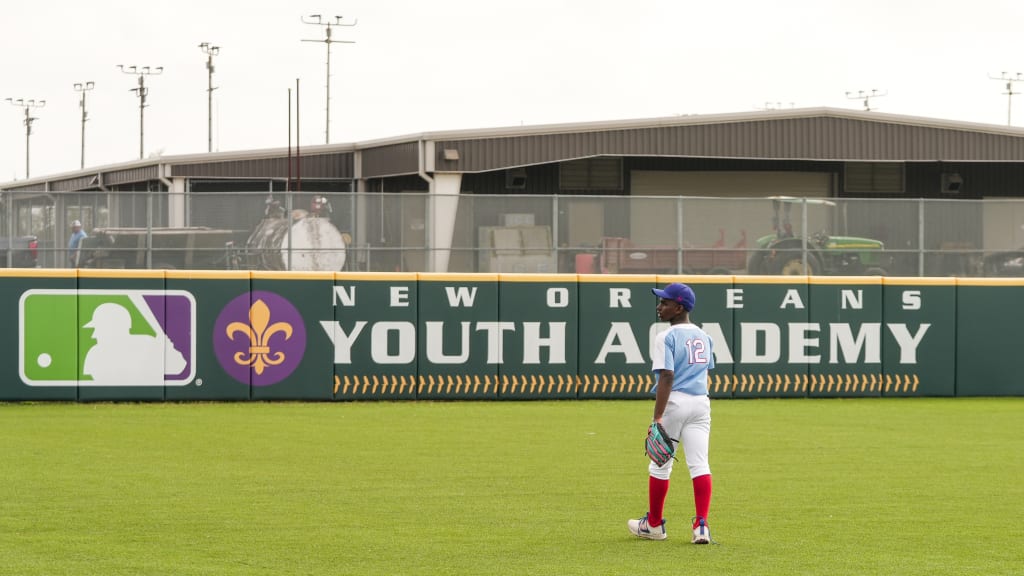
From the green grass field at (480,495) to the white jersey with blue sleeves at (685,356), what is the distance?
1039 mm

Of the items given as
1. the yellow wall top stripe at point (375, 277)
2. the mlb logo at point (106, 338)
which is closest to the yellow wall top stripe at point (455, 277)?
the yellow wall top stripe at point (375, 277)

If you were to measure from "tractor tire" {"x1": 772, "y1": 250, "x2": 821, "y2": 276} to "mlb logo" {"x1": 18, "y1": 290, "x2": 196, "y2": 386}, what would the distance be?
30.7 feet

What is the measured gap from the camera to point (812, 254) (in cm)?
2323

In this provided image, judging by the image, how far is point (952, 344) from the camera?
2314cm

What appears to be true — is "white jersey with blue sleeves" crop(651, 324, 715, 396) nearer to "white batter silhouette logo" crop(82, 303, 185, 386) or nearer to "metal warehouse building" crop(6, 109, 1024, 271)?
"white batter silhouette logo" crop(82, 303, 185, 386)

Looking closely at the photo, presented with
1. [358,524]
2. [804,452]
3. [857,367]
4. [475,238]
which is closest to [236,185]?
[475,238]

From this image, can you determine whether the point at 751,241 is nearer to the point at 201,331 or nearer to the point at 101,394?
the point at 201,331

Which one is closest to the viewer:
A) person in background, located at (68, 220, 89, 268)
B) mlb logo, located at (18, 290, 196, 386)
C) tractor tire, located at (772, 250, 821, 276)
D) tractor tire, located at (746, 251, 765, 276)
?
mlb logo, located at (18, 290, 196, 386)

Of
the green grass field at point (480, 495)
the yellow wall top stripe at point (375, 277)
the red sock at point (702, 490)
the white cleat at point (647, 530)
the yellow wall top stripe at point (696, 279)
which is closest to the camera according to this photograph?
the green grass field at point (480, 495)

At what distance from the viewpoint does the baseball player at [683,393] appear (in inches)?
361

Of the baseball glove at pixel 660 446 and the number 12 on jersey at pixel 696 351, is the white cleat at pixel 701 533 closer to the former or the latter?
the baseball glove at pixel 660 446

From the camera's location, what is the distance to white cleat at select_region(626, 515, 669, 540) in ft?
30.9

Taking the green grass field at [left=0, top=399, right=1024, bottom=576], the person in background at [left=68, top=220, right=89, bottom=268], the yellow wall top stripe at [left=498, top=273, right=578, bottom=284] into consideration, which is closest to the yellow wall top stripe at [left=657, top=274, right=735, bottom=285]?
the yellow wall top stripe at [left=498, top=273, right=578, bottom=284]

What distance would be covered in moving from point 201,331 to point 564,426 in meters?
6.12
